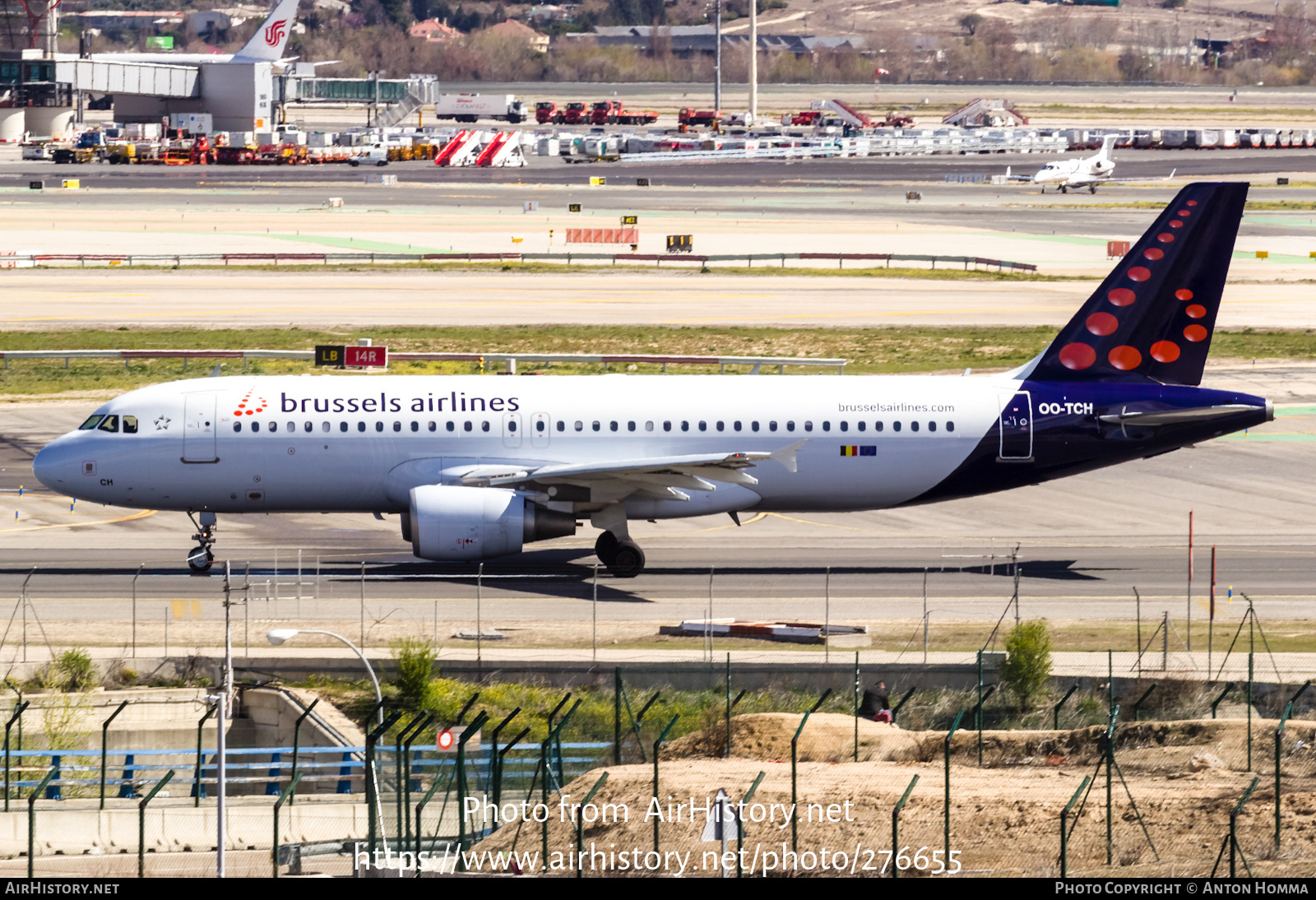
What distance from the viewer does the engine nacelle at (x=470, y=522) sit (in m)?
43.9

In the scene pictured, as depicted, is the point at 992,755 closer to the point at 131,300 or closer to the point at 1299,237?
the point at 131,300

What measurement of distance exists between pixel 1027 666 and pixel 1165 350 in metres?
14.9

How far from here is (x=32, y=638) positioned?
3934 centimetres

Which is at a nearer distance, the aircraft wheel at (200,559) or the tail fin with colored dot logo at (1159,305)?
the aircraft wheel at (200,559)

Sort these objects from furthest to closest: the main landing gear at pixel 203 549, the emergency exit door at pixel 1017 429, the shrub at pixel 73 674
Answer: the emergency exit door at pixel 1017 429 → the main landing gear at pixel 203 549 → the shrub at pixel 73 674

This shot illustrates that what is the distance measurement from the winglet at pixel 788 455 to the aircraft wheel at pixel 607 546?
16.2 ft

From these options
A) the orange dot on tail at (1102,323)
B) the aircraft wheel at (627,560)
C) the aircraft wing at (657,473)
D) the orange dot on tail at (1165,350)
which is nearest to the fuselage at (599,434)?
the aircraft wing at (657,473)

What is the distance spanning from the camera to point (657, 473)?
145 ft

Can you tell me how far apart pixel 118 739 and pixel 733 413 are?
17.9 m

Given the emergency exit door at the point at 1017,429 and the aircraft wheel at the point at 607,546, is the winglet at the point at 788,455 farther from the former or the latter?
the emergency exit door at the point at 1017,429

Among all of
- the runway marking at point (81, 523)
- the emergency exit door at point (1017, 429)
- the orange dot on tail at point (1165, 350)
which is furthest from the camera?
the runway marking at point (81, 523)

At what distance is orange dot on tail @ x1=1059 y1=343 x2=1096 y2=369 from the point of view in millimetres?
47156

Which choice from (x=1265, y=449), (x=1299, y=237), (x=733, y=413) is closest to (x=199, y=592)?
(x=733, y=413)

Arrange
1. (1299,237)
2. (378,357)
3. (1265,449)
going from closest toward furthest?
(1265,449) → (378,357) → (1299,237)
